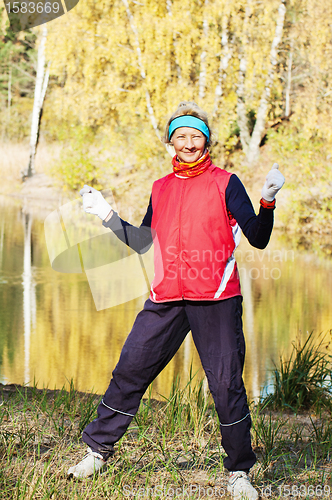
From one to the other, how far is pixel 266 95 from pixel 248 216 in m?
16.3

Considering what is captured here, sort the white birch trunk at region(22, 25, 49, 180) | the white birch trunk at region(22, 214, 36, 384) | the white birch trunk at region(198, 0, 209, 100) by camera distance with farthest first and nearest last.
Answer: the white birch trunk at region(22, 25, 49, 180)
the white birch trunk at region(198, 0, 209, 100)
the white birch trunk at region(22, 214, 36, 384)

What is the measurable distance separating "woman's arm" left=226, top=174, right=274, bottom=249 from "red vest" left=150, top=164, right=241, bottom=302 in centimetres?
4

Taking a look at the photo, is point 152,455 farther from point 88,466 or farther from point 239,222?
point 239,222

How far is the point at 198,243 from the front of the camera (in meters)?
2.94

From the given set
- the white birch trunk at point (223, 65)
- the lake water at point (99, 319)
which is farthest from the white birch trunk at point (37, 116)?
the lake water at point (99, 319)

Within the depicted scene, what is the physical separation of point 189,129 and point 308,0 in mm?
15109

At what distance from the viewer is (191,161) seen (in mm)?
3053

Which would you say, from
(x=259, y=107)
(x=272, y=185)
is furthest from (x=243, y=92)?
(x=272, y=185)

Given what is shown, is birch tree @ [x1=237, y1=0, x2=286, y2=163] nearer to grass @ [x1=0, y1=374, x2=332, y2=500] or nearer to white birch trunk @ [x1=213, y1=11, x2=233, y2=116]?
white birch trunk @ [x1=213, y1=11, x2=233, y2=116]

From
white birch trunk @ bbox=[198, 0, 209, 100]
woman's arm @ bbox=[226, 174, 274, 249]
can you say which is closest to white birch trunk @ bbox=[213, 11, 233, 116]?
white birch trunk @ bbox=[198, 0, 209, 100]

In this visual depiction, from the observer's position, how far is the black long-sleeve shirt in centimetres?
277

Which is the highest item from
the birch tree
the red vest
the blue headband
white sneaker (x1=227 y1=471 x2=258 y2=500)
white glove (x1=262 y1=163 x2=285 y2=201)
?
the birch tree

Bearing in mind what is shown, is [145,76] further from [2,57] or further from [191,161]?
[2,57]

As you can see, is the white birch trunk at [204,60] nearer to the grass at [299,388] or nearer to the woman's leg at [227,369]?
Answer: the grass at [299,388]
